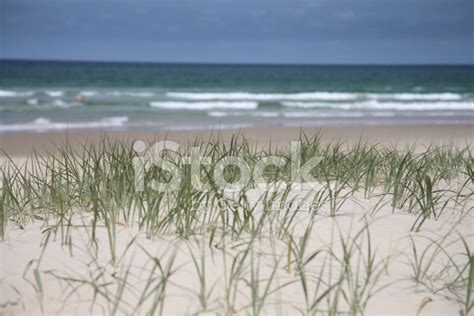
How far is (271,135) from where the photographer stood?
10.6 metres

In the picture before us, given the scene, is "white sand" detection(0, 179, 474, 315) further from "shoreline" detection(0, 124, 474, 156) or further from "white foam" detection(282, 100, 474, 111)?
"white foam" detection(282, 100, 474, 111)

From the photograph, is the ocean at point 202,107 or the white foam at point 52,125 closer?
the white foam at point 52,125

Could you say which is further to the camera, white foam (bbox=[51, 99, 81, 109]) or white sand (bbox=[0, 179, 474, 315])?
white foam (bbox=[51, 99, 81, 109])

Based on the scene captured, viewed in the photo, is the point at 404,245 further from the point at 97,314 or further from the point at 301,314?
the point at 97,314

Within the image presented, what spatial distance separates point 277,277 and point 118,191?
970 millimetres

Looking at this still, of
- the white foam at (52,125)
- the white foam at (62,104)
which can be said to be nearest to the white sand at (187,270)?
the white foam at (52,125)

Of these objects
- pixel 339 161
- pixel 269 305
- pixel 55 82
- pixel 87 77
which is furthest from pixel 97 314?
pixel 87 77

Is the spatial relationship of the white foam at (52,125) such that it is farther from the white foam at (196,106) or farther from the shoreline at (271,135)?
the white foam at (196,106)

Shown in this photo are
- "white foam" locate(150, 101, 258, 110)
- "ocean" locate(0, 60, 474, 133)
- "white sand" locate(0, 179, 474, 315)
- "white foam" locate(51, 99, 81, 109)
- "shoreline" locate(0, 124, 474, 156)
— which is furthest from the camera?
"white foam" locate(150, 101, 258, 110)

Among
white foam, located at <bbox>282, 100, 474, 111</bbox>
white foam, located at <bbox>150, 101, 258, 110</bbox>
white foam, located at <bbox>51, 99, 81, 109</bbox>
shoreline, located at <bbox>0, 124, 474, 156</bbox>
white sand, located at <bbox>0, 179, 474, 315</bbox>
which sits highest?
white foam, located at <bbox>282, 100, 474, 111</bbox>

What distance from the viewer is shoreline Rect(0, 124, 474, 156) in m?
9.30

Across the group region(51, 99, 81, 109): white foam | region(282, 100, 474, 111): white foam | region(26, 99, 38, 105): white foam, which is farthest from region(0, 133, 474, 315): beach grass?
region(282, 100, 474, 111): white foam

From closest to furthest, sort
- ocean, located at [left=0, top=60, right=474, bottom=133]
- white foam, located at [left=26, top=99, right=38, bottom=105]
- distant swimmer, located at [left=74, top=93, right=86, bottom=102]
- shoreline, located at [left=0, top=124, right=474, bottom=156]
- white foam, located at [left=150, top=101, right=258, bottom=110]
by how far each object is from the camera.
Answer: shoreline, located at [left=0, top=124, right=474, bottom=156], ocean, located at [left=0, top=60, right=474, bottom=133], white foam, located at [left=26, top=99, right=38, bottom=105], white foam, located at [left=150, top=101, right=258, bottom=110], distant swimmer, located at [left=74, top=93, right=86, bottom=102]

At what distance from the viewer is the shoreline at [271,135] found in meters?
9.30
